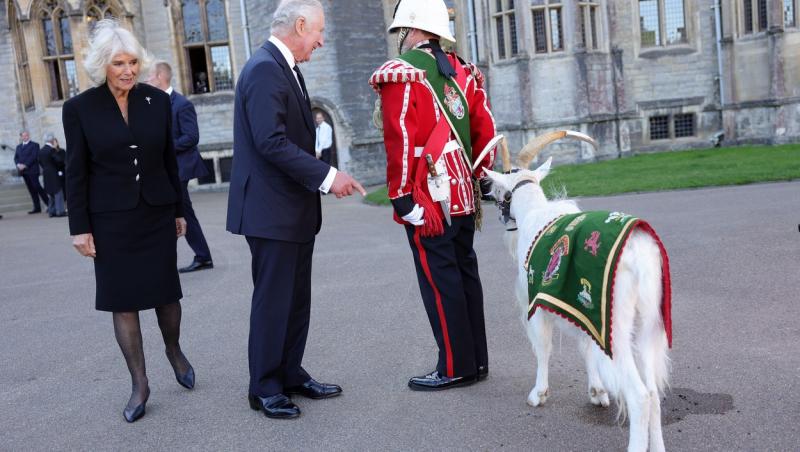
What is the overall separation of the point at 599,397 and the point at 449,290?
1070 mm

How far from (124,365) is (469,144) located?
3078mm

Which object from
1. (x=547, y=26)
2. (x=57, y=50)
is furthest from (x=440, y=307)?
(x=57, y=50)

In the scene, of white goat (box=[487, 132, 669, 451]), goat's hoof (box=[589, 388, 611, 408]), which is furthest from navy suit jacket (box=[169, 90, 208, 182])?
white goat (box=[487, 132, 669, 451])

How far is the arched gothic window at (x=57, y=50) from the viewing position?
23016 mm

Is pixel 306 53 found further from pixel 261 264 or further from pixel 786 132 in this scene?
pixel 786 132

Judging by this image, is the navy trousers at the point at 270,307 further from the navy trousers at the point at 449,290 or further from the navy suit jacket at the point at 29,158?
the navy suit jacket at the point at 29,158

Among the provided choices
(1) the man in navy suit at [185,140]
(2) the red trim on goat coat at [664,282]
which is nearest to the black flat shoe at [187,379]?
(2) the red trim on goat coat at [664,282]

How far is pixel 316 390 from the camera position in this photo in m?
4.82

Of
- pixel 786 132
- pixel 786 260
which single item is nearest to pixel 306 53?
pixel 786 260

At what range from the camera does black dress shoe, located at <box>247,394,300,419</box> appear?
4.47m

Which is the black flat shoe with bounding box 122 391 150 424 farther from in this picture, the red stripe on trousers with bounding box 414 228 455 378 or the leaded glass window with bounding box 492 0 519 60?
the leaded glass window with bounding box 492 0 519 60

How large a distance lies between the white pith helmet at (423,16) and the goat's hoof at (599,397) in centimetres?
218

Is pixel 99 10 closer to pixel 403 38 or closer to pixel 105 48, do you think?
pixel 105 48

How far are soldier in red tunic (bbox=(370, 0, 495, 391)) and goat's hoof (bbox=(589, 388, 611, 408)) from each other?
779 mm
